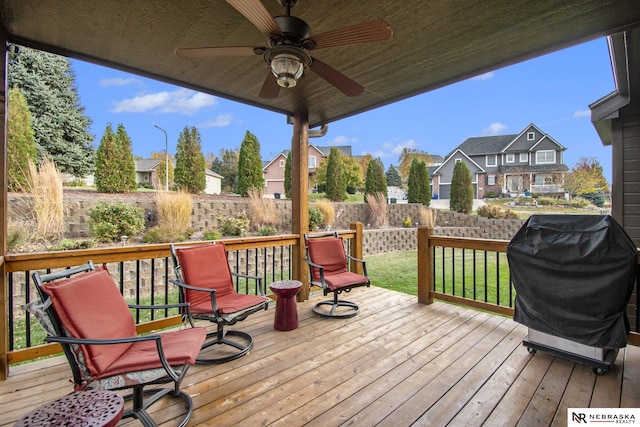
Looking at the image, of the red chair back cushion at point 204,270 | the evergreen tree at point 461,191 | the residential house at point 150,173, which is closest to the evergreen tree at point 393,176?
the evergreen tree at point 461,191

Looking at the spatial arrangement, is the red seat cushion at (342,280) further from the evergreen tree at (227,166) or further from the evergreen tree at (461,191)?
the evergreen tree at (227,166)

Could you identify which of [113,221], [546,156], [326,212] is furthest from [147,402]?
[546,156]

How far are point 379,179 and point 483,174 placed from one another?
9.82m

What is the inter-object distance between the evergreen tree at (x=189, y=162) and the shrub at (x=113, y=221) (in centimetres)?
383

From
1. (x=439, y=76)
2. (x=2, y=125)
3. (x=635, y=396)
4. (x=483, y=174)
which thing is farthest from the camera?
(x=483, y=174)

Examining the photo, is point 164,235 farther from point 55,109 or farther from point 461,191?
point 461,191

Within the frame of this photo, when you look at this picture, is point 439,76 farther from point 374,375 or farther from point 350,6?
point 374,375

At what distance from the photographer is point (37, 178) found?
545 cm

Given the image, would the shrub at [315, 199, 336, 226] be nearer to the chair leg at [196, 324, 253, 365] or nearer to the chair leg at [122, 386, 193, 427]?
the chair leg at [196, 324, 253, 365]

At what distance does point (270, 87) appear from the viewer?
2.56 meters

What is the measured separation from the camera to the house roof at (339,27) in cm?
212

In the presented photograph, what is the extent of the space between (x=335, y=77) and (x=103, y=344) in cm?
227

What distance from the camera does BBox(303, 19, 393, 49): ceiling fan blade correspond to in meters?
1.70

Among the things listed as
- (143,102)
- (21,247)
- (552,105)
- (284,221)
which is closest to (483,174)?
(552,105)
